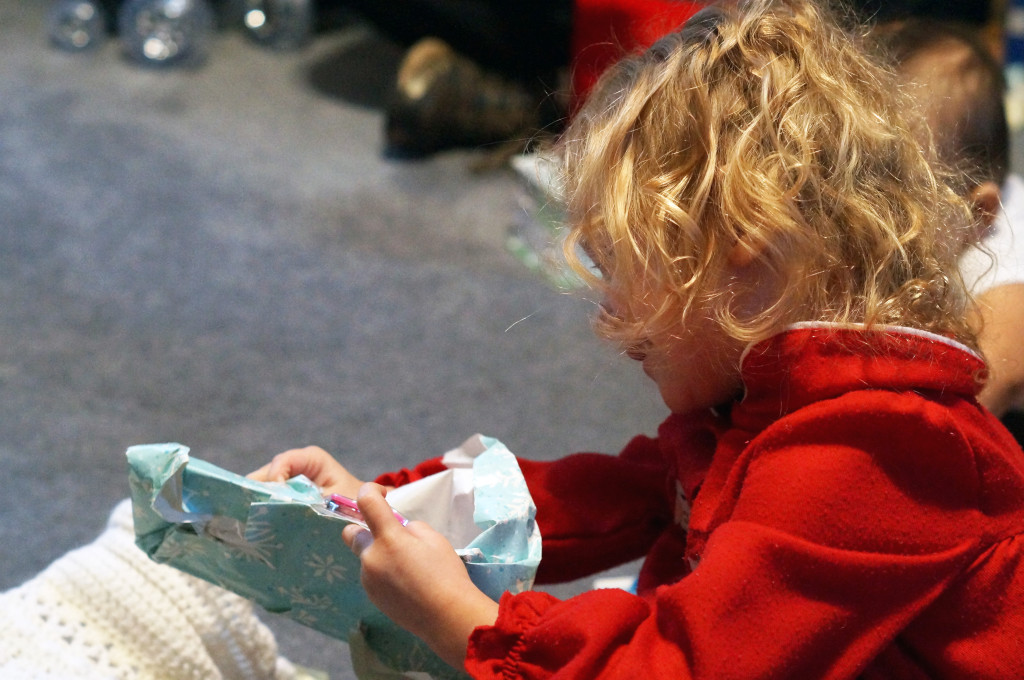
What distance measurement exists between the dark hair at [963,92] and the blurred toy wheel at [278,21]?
1.32m

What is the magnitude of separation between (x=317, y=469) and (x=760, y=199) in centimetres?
35

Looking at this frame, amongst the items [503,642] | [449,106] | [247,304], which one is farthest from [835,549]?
[449,106]

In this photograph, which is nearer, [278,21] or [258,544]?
[258,544]

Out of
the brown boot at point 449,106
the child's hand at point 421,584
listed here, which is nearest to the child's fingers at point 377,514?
the child's hand at point 421,584

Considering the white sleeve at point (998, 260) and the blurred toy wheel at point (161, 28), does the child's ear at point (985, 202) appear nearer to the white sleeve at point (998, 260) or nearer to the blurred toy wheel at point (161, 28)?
the white sleeve at point (998, 260)

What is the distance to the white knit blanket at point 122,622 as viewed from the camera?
2.30 ft

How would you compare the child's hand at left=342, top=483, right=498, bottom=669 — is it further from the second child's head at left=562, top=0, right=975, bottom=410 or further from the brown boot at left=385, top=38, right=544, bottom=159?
the brown boot at left=385, top=38, right=544, bottom=159

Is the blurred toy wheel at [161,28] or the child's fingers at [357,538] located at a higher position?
the child's fingers at [357,538]

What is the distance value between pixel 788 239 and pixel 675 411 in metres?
0.15

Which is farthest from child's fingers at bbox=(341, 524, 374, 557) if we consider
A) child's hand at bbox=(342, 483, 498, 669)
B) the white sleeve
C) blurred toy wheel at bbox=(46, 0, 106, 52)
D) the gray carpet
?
blurred toy wheel at bbox=(46, 0, 106, 52)

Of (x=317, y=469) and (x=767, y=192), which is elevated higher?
(x=767, y=192)

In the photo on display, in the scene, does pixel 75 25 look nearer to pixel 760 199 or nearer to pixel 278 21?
pixel 278 21

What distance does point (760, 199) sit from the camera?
0.55 meters

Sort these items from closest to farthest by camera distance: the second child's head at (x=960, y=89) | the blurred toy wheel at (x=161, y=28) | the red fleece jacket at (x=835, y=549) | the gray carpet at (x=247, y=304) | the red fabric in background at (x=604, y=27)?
the red fleece jacket at (x=835, y=549), the second child's head at (x=960, y=89), the gray carpet at (x=247, y=304), the red fabric in background at (x=604, y=27), the blurred toy wheel at (x=161, y=28)
